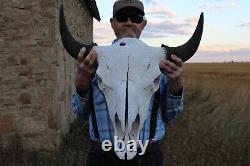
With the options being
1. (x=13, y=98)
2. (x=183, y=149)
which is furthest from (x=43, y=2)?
(x=183, y=149)

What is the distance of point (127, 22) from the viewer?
302 cm

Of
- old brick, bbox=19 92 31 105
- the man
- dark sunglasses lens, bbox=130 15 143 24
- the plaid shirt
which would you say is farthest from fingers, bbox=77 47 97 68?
old brick, bbox=19 92 31 105

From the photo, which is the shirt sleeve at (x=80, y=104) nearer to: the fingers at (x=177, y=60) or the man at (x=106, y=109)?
the man at (x=106, y=109)

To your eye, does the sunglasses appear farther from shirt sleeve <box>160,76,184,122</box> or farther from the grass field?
the grass field

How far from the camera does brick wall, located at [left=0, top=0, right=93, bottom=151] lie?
7.61 meters

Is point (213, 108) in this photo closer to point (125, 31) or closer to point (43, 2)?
point (43, 2)

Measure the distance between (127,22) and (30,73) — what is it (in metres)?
4.95

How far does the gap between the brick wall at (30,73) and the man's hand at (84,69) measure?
4740 mm

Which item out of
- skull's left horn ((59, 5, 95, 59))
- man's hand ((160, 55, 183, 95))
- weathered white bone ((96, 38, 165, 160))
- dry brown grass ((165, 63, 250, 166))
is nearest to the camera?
weathered white bone ((96, 38, 165, 160))

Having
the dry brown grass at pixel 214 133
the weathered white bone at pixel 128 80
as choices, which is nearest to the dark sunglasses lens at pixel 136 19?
the weathered white bone at pixel 128 80

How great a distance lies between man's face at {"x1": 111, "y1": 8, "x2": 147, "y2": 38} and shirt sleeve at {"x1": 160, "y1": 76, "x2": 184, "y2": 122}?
0.39m

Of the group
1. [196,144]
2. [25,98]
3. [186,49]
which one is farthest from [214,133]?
[186,49]

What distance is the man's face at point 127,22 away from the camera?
9.92 feet

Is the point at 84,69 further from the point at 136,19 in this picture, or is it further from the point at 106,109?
the point at 136,19
